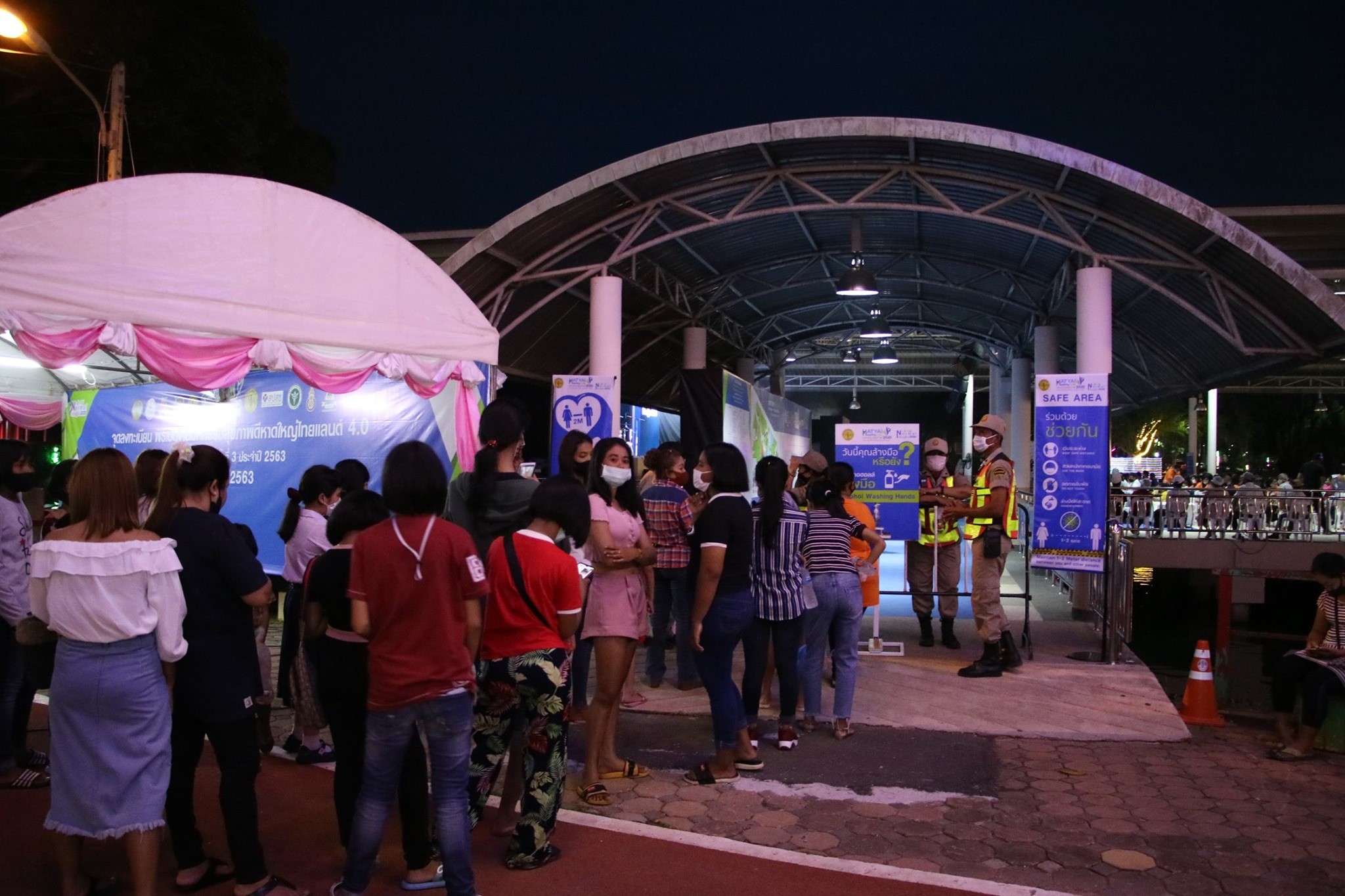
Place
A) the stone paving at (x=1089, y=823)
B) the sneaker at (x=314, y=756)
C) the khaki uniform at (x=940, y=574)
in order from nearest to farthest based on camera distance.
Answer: the stone paving at (x=1089, y=823) → the sneaker at (x=314, y=756) → the khaki uniform at (x=940, y=574)

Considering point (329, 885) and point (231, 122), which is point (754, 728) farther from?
point (231, 122)

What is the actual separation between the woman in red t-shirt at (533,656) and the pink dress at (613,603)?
99 centimetres

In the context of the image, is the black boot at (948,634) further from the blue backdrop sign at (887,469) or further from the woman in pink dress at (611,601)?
the woman in pink dress at (611,601)

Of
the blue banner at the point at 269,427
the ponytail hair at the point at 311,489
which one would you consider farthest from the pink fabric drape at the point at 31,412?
the ponytail hair at the point at 311,489

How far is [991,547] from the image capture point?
309 inches

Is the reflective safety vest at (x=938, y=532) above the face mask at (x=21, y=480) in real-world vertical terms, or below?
below

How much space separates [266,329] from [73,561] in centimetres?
287

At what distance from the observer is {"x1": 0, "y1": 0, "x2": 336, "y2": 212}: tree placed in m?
14.7

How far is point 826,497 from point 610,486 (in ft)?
5.15

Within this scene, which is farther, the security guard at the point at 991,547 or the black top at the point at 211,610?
the security guard at the point at 991,547

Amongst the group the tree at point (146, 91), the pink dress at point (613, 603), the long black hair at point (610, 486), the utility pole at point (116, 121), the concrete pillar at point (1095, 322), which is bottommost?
the pink dress at point (613, 603)

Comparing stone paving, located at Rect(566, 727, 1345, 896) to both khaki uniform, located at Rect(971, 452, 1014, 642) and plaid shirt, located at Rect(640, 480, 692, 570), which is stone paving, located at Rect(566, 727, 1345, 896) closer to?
plaid shirt, located at Rect(640, 480, 692, 570)

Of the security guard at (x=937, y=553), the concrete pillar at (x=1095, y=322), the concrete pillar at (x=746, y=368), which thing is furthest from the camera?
the concrete pillar at (x=746, y=368)

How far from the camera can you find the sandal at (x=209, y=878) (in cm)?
402
